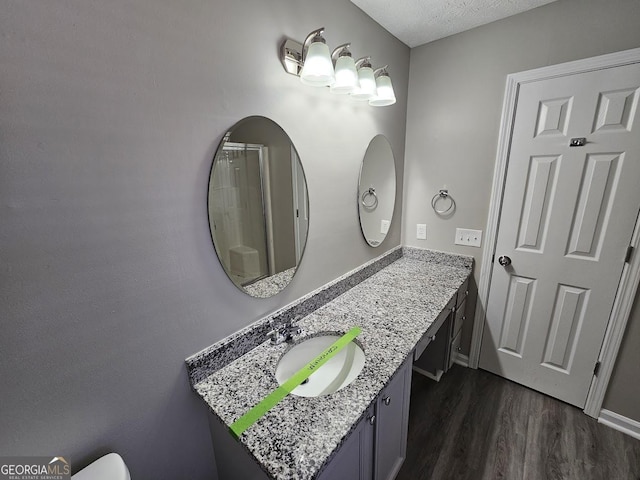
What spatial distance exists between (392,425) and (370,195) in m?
1.25

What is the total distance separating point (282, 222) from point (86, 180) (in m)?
0.69

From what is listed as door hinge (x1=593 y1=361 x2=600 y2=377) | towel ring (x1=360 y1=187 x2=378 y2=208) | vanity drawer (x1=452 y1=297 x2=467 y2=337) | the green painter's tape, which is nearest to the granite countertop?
the green painter's tape

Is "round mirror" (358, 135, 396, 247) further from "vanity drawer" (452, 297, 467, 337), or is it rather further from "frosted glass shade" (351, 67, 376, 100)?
"vanity drawer" (452, 297, 467, 337)

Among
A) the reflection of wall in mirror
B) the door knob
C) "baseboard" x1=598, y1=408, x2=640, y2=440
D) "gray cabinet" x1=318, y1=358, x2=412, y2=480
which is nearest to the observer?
"gray cabinet" x1=318, y1=358, x2=412, y2=480

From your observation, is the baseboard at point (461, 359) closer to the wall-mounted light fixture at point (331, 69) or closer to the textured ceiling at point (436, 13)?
the wall-mounted light fixture at point (331, 69)

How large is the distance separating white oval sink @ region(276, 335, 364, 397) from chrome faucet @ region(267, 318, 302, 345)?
5 cm

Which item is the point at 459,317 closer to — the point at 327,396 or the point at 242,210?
the point at 327,396

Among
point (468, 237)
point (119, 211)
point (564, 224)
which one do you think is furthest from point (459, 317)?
point (119, 211)

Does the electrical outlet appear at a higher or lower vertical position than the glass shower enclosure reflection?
lower

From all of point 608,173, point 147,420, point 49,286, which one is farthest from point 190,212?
point 608,173

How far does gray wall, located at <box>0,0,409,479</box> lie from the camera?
59 cm

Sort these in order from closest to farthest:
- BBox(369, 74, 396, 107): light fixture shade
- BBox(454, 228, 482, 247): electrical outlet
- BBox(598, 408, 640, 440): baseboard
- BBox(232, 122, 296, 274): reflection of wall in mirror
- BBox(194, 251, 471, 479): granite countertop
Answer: BBox(194, 251, 471, 479): granite countertop
BBox(232, 122, 296, 274): reflection of wall in mirror
BBox(369, 74, 396, 107): light fixture shade
BBox(598, 408, 640, 440): baseboard
BBox(454, 228, 482, 247): electrical outlet

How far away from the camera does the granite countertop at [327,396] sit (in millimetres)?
697

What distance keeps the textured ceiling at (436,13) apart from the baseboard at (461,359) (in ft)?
7.57
